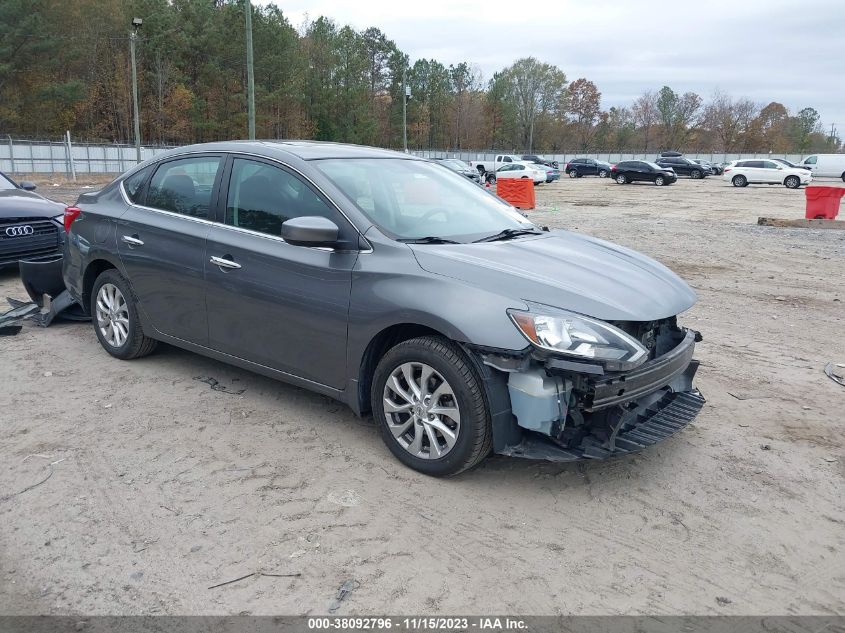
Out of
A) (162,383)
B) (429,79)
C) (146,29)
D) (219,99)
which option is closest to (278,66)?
(219,99)

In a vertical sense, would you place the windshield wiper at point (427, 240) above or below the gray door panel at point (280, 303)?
above

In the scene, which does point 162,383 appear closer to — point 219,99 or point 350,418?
point 350,418

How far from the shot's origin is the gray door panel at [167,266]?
4676 mm

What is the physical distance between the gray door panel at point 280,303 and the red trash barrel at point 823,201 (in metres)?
17.7

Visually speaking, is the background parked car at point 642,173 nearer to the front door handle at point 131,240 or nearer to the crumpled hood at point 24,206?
the crumpled hood at point 24,206

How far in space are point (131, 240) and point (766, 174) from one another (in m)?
41.8

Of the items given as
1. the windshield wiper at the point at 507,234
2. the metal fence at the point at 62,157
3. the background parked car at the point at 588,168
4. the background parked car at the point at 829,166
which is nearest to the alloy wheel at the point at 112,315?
the windshield wiper at the point at 507,234

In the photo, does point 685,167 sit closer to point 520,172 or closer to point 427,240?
point 520,172

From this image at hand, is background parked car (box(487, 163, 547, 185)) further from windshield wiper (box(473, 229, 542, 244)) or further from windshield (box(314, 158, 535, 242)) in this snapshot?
windshield wiper (box(473, 229, 542, 244))

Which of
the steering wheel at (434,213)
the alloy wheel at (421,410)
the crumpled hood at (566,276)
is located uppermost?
the steering wheel at (434,213)

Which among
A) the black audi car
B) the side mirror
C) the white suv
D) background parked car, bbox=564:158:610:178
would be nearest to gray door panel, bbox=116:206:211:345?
the side mirror

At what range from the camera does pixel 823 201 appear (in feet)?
59.8

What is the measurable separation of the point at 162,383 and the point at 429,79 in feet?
332

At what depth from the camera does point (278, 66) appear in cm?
5831
